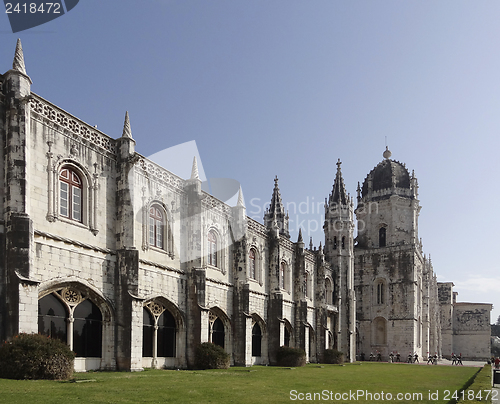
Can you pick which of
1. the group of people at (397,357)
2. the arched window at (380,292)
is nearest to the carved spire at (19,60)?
the group of people at (397,357)

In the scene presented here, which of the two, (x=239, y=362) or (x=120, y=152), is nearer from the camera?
(x=120, y=152)

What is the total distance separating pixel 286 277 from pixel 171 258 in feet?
55.8

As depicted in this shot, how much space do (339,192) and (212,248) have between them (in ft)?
84.7

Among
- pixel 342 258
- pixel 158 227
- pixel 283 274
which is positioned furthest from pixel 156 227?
pixel 342 258

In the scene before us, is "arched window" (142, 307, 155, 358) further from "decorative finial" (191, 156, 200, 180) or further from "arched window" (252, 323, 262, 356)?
"arched window" (252, 323, 262, 356)

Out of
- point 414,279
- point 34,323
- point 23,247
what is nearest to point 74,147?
point 23,247

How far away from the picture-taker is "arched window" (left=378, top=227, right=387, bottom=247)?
198 ft

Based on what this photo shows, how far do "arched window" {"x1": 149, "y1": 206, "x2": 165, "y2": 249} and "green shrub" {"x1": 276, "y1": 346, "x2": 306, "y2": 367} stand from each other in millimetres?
13921

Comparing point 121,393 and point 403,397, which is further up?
point 121,393

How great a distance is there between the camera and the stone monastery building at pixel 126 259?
16.2m

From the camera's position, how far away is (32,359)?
13.9m

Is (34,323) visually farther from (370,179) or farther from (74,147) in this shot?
(370,179)

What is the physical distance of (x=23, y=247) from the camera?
15.4 metres

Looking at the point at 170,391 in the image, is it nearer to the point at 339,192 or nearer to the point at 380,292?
the point at 339,192
